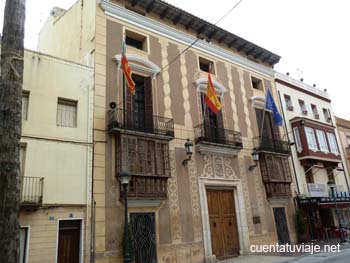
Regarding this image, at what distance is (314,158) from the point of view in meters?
19.3

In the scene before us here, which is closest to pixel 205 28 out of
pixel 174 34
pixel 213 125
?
pixel 174 34

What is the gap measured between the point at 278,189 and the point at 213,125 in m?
5.10

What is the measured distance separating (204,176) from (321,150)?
1111 cm

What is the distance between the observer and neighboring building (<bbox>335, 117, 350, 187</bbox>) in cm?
2357

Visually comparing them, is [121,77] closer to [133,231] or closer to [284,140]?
[133,231]

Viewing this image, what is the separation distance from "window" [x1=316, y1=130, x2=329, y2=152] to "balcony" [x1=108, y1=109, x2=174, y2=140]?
12.7 metres

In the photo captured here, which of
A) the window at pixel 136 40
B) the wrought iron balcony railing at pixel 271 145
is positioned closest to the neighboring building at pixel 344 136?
the wrought iron balcony railing at pixel 271 145

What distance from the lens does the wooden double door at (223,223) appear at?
43.4ft

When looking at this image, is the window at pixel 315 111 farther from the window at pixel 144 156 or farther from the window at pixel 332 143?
the window at pixel 144 156

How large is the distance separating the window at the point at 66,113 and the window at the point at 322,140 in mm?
16751

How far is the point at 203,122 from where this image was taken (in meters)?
14.7

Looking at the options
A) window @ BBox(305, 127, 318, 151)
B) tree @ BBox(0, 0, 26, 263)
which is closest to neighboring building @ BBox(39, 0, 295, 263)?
window @ BBox(305, 127, 318, 151)

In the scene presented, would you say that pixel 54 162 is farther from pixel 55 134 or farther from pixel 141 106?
pixel 141 106

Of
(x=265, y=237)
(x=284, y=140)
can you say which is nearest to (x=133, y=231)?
(x=265, y=237)
